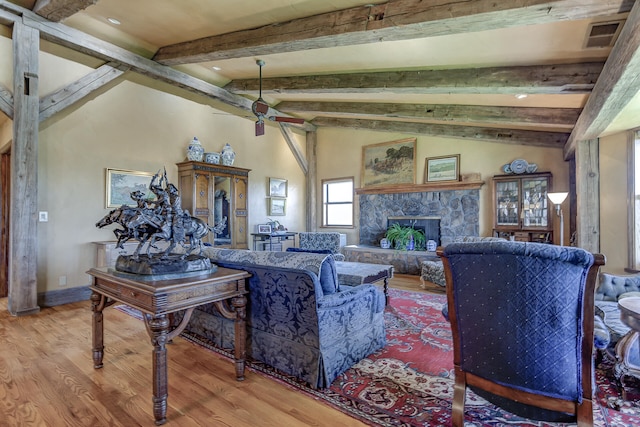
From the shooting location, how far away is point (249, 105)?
6.56 m

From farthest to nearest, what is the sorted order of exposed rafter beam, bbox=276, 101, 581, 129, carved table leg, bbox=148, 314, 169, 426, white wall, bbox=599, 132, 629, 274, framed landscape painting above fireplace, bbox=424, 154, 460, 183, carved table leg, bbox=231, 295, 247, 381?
framed landscape painting above fireplace, bbox=424, 154, 460, 183, exposed rafter beam, bbox=276, 101, 581, 129, white wall, bbox=599, 132, 629, 274, carved table leg, bbox=231, 295, 247, 381, carved table leg, bbox=148, 314, 169, 426

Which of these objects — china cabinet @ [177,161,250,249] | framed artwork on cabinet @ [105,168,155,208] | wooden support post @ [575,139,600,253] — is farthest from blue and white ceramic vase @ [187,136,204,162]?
wooden support post @ [575,139,600,253]

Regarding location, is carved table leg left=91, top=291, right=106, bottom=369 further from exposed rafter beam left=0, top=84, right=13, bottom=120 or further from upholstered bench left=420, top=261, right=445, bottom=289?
upholstered bench left=420, top=261, right=445, bottom=289

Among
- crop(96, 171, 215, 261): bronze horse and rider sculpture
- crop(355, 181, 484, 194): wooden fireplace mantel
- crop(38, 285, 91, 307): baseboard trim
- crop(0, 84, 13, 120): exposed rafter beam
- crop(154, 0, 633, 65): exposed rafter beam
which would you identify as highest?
crop(154, 0, 633, 65): exposed rafter beam

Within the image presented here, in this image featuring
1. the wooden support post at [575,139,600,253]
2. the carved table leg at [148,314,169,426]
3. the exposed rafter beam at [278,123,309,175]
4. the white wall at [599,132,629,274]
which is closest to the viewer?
the carved table leg at [148,314,169,426]

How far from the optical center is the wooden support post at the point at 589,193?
162 inches

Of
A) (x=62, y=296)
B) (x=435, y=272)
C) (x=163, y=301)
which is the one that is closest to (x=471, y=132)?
(x=435, y=272)

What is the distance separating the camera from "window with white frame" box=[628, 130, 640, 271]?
3748mm

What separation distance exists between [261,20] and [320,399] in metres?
3.74

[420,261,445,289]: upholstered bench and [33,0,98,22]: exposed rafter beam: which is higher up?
[33,0,98,22]: exposed rafter beam

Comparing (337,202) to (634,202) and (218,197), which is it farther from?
(634,202)

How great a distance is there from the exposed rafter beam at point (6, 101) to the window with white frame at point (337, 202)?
5.89 meters

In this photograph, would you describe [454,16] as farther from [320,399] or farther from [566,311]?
[320,399]

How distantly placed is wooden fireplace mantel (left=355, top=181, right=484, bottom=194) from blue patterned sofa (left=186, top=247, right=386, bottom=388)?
429cm
